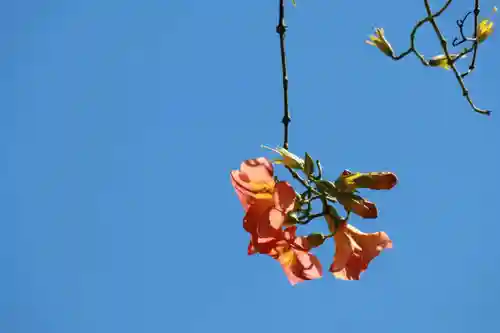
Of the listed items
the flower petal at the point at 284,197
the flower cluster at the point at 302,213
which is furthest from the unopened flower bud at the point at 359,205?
the flower petal at the point at 284,197

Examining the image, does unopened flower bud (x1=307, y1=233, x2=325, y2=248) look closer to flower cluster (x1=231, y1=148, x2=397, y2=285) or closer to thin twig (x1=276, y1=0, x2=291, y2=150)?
flower cluster (x1=231, y1=148, x2=397, y2=285)

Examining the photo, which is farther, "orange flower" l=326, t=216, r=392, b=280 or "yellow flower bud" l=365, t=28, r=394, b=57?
"yellow flower bud" l=365, t=28, r=394, b=57

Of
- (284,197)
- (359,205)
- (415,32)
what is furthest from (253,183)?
(415,32)

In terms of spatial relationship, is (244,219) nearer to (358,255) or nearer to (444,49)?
(358,255)

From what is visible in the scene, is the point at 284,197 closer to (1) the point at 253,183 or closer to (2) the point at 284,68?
(1) the point at 253,183

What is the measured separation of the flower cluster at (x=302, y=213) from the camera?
59.2 inches

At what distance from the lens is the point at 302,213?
154 centimetres

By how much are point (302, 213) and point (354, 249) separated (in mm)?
155

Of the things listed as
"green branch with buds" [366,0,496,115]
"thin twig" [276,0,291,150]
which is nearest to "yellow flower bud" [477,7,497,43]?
"green branch with buds" [366,0,496,115]

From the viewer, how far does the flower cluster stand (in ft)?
4.93

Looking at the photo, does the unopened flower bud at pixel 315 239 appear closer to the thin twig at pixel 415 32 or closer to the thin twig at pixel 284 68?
the thin twig at pixel 284 68

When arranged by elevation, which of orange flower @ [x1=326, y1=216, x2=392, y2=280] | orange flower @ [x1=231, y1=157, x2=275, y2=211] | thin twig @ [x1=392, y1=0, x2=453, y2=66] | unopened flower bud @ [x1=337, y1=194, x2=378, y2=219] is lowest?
orange flower @ [x1=326, y1=216, x2=392, y2=280]

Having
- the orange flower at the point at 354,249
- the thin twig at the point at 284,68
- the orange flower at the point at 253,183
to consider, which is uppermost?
the thin twig at the point at 284,68

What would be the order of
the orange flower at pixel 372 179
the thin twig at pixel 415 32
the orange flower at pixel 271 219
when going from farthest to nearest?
the thin twig at pixel 415 32, the orange flower at pixel 372 179, the orange flower at pixel 271 219
